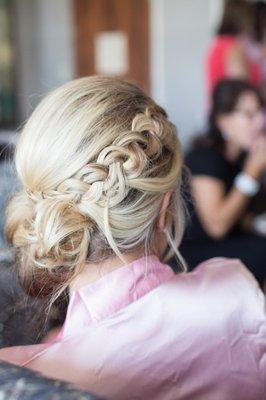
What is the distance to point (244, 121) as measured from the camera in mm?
1887

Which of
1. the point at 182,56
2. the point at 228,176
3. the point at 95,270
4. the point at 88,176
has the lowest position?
the point at 228,176

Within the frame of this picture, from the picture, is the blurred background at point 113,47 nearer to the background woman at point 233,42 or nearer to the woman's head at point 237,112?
the background woman at point 233,42

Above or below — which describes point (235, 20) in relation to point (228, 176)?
above

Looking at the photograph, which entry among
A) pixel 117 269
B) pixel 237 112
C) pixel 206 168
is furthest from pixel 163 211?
pixel 237 112

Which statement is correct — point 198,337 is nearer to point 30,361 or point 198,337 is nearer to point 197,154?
point 30,361

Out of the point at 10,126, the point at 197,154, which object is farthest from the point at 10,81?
the point at 197,154

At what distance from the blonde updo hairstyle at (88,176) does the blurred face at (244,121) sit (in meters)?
1.04

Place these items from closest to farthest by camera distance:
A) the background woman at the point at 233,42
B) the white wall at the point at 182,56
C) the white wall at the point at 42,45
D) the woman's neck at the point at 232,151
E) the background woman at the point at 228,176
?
the background woman at the point at 228,176 < the woman's neck at the point at 232,151 < the background woman at the point at 233,42 < the white wall at the point at 182,56 < the white wall at the point at 42,45

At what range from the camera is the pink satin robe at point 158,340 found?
2.60 ft

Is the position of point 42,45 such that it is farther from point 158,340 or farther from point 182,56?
point 158,340

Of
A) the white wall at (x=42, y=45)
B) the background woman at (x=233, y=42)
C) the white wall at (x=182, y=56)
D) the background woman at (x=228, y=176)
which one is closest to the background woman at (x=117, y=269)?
the background woman at (x=228, y=176)

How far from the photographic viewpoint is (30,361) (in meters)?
0.80

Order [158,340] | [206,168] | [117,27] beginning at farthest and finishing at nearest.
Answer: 1. [117,27]
2. [206,168]
3. [158,340]

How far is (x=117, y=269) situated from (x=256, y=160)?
3.60 ft
